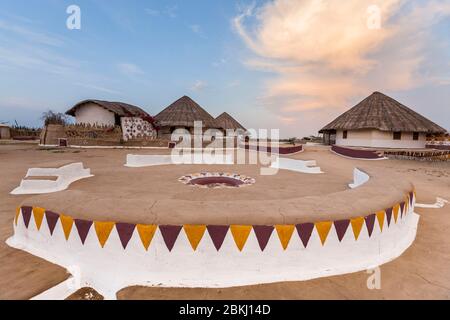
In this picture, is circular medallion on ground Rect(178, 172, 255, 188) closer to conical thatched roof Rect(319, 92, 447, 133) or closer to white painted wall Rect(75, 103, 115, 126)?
conical thatched roof Rect(319, 92, 447, 133)

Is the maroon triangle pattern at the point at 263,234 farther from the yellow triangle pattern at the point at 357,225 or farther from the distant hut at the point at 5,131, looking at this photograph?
the distant hut at the point at 5,131

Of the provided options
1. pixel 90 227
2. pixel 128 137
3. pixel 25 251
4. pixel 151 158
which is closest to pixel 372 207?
pixel 90 227

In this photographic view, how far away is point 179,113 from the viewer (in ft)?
98.7

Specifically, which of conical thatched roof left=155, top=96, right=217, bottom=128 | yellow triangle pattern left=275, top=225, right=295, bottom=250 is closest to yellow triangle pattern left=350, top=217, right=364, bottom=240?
yellow triangle pattern left=275, top=225, right=295, bottom=250

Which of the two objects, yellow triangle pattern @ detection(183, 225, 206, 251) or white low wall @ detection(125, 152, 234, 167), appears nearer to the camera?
yellow triangle pattern @ detection(183, 225, 206, 251)

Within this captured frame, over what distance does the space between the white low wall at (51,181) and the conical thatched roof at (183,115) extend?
1988 cm

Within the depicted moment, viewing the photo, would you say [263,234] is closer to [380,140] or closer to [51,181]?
[51,181]

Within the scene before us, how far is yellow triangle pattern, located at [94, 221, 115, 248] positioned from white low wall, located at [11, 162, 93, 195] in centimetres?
566

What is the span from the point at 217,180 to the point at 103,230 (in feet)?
22.4

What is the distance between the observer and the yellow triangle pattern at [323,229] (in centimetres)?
334

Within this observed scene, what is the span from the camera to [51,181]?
756 centimetres

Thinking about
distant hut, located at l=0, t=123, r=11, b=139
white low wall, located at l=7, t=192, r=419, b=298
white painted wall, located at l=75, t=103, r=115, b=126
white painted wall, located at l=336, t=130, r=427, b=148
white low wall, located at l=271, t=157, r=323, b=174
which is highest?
white painted wall, located at l=75, t=103, r=115, b=126

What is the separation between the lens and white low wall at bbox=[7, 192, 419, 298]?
3125 millimetres

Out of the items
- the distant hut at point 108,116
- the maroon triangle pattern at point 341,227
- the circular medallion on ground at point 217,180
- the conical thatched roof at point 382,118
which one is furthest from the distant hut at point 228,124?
the maroon triangle pattern at point 341,227
